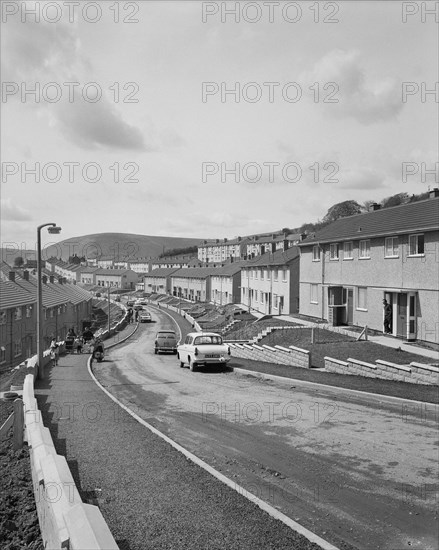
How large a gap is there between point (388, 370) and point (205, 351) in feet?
28.4

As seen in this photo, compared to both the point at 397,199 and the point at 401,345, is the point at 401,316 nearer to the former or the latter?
the point at 401,345

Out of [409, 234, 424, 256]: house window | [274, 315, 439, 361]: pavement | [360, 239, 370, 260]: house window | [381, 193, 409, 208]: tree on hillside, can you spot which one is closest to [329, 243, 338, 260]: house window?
[360, 239, 370, 260]: house window

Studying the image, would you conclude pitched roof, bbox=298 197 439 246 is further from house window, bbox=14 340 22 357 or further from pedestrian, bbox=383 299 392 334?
house window, bbox=14 340 22 357

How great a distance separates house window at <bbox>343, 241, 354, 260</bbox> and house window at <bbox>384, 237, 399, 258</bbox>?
3752 millimetres

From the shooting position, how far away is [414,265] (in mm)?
24141

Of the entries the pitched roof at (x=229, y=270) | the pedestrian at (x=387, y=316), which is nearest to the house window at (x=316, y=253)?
the pedestrian at (x=387, y=316)

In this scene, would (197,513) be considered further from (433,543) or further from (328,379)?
(328,379)

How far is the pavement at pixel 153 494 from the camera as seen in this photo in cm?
599

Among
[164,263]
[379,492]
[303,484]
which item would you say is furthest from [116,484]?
[164,263]

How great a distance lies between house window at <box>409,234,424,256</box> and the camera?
23.9 meters

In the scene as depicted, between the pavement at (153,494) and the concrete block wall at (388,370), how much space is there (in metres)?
10.3

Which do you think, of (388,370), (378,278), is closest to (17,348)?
(378,278)

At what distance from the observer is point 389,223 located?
2803cm

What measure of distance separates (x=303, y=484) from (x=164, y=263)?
6571 inches
